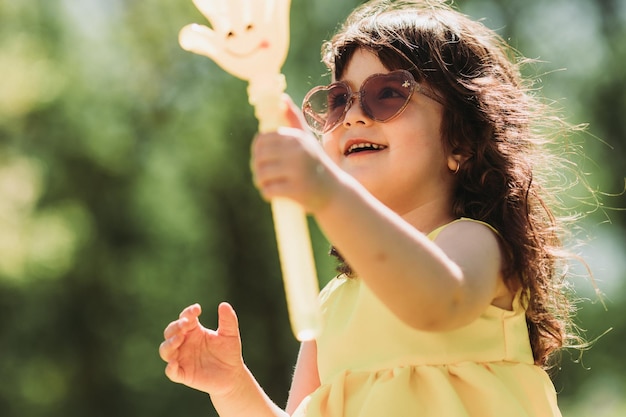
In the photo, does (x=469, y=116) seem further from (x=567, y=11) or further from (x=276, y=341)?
(x=567, y=11)

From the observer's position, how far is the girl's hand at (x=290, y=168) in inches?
46.0

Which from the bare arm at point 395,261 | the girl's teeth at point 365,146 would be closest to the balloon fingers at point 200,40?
the bare arm at point 395,261

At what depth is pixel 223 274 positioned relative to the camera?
11578 mm

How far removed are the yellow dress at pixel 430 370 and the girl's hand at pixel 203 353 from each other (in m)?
0.21

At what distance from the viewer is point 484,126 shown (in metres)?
2.00

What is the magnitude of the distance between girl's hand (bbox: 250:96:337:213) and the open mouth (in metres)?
0.67

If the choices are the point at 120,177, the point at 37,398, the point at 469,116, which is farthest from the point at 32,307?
the point at 469,116

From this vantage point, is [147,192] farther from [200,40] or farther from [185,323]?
[200,40]

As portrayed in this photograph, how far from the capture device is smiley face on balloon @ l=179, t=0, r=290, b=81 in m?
1.22

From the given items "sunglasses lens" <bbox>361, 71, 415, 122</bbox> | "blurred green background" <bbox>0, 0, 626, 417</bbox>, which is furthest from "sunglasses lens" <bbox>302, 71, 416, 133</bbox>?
"blurred green background" <bbox>0, 0, 626, 417</bbox>

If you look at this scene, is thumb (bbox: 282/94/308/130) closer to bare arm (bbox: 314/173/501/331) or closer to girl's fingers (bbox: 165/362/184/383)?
bare arm (bbox: 314/173/501/331)

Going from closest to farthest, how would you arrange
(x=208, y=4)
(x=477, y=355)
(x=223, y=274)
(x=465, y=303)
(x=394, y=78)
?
(x=208, y=4) < (x=465, y=303) < (x=477, y=355) < (x=394, y=78) < (x=223, y=274)

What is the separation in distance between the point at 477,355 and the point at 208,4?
900 mm

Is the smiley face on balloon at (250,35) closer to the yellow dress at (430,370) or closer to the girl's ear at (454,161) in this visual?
Answer: the yellow dress at (430,370)
